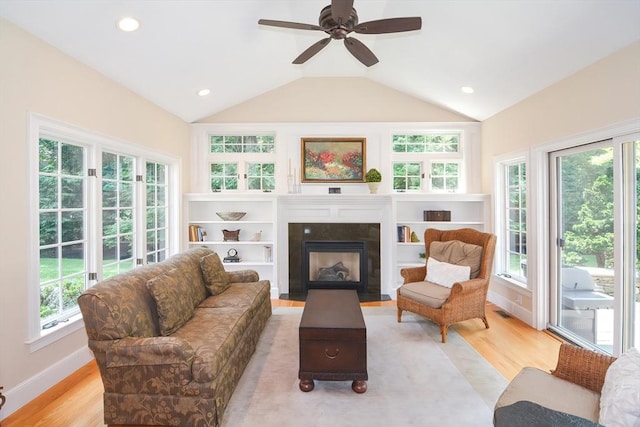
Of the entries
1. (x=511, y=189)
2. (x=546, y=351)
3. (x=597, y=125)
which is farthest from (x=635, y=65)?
(x=546, y=351)

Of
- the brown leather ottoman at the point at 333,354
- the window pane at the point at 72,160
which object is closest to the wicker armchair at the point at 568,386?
the brown leather ottoman at the point at 333,354

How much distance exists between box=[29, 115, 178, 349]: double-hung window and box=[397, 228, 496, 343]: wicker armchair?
3248mm

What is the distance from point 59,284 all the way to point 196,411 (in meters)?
1.82

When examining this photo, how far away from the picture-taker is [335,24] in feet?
8.02

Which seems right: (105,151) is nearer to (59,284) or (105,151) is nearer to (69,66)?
(69,66)

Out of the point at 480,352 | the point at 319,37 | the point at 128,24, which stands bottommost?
the point at 480,352

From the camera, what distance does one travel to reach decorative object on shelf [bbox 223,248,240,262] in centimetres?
513

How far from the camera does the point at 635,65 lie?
2.53m

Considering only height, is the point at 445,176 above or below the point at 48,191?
above

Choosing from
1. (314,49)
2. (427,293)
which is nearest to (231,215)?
(314,49)

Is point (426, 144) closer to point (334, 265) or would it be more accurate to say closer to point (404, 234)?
point (404, 234)

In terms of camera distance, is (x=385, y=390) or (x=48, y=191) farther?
(x=48, y=191)

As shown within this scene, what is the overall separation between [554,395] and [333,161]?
4029 millimetres

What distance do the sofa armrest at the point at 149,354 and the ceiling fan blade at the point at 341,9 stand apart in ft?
7.90
